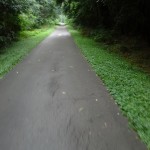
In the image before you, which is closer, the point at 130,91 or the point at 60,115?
the point at 60,115

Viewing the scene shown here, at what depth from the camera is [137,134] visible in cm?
408

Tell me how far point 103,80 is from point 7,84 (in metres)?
3.12

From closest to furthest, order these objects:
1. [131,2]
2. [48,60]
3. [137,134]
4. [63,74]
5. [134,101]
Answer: [137,134]
[134,101]
[63,74]
[48,60]
[131,2]

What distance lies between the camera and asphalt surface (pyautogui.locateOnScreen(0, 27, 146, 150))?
3.82 meters

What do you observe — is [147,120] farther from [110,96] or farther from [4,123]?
[4,123]

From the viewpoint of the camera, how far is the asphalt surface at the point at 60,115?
382 centimetres

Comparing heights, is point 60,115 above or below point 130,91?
above

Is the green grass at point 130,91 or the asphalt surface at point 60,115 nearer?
the asphalt surface at point 60,115

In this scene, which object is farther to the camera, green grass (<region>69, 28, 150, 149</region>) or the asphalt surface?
green grass (<region>69, 28, 150, 149</region>)

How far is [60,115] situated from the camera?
484cm

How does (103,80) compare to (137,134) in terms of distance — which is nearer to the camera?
(137,134)

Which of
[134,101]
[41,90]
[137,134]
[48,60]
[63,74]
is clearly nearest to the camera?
[137,134]

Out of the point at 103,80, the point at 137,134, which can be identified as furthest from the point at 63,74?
the point at 137,134

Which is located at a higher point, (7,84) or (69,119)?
(69,119)
